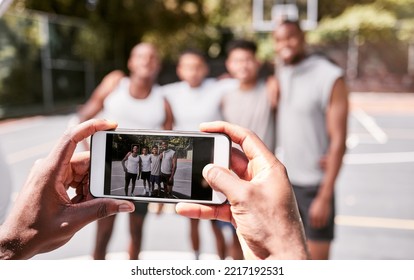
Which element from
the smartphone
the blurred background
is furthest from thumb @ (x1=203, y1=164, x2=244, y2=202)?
the blurred background

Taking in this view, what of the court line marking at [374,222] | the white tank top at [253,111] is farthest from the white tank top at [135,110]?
the court line marking at [374,222]

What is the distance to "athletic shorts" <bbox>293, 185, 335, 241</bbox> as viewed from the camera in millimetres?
1536

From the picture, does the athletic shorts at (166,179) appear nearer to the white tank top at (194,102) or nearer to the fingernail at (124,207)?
the fingernail at (124,207)

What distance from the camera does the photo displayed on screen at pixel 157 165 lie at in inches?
28.8

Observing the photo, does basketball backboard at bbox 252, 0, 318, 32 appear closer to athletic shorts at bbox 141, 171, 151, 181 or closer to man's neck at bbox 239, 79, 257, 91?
man's neck at bbox 239, 79, 257, 91

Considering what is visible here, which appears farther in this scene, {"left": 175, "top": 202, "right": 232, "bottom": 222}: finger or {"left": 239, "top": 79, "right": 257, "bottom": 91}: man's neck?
{"left": 239, "top": 79, "right": 257, "bottom": 91}: man's neck

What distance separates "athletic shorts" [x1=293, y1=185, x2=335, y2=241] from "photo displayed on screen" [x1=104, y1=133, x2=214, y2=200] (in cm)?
84

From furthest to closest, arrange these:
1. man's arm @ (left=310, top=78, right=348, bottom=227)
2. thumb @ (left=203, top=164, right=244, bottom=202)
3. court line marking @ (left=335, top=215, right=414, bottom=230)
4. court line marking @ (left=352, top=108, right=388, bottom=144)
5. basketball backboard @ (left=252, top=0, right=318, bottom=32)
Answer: basketball backboard @ (left=252, top=0, right=318, bottom=32) → court line marking @ (left=352, top=108, right=388, bottom=144) → court line marking @ (left=335, top=215, right=414, bottom=230) → man's arm @ (left=310, top=78, right=348, bottom=227) → thumb @ (left=203, top=164, right=244, bottom=202)

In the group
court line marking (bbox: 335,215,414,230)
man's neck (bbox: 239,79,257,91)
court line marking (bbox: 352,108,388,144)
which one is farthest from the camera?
court line marking (bbox: 352,108,388,144)

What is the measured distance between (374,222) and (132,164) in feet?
6.66

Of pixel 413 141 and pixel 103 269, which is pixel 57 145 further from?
pixel 413 141

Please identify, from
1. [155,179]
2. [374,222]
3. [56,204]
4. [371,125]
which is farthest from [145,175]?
[371,125]

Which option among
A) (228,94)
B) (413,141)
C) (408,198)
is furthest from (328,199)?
(413,141)

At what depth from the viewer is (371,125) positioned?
5.97 meters
